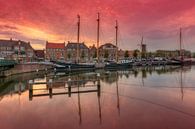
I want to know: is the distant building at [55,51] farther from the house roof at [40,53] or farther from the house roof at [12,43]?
the house roof at [12,43]

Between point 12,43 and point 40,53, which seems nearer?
point 12,43

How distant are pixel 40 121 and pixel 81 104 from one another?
538cm

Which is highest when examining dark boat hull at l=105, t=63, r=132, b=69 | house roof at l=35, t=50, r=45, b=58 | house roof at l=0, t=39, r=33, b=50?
house roof at l=0, t=39, r=33, b=50

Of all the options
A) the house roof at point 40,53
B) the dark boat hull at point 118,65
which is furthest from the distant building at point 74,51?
the dark boat hull at point 118,65

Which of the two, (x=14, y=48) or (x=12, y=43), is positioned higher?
(x=12, y=43)

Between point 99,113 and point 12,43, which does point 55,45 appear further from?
point 99,113

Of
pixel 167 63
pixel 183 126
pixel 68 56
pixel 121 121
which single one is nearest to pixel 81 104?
pixel 121 121

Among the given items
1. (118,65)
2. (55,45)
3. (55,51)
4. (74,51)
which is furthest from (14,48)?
(118,65)

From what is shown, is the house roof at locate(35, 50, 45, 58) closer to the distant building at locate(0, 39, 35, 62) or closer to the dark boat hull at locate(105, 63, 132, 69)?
the distant building at locate(0, 39, 35, 62)

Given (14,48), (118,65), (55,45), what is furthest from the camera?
(55,45)

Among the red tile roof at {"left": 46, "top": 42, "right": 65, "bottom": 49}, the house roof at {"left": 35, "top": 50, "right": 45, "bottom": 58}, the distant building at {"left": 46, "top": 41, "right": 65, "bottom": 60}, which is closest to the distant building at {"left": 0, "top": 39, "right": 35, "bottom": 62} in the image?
the distant building at {"left": 46, "top": 41, "right": 65, "bottom": 60}

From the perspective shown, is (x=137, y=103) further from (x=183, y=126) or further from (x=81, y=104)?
(x=183, y=126)

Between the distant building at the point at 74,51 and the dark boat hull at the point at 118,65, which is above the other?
the distant building at the point at 74,51

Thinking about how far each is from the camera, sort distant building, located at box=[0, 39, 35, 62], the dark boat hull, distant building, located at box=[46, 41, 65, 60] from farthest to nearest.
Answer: distant building, located at box=[46, 41, 65, 60] → distant building, located at box=[0, 39, 35, 62] → the dark boat hull
